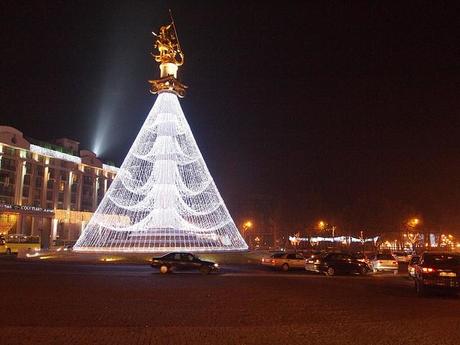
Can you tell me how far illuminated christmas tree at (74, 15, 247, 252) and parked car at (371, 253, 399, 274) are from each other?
14156mm

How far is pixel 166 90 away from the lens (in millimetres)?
43625

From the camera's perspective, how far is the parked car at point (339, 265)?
2845cm

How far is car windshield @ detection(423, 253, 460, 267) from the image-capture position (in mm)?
17422

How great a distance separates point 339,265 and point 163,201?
1783 centimetres

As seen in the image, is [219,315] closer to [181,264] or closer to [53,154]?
[181,264]

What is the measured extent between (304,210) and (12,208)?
48422 millimetres

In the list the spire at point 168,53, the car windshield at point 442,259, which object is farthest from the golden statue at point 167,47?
the car windshield at point 442,259

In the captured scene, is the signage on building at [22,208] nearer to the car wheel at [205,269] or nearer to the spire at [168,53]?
the spire at [168,53]

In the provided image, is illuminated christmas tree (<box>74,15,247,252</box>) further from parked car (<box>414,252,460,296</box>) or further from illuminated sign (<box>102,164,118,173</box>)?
illuminated sign (<box>102,164,118,173</box>)

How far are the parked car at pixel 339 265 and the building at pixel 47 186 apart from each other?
56118 millimetres

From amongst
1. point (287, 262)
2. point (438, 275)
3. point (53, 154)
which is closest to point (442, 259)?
point (438, 275)

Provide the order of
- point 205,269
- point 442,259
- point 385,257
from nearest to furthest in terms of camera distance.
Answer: point 442,259 → point 205,269 → point 385,257

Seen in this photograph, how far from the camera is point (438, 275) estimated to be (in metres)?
16.9

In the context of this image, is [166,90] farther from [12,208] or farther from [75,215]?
[75,215]
